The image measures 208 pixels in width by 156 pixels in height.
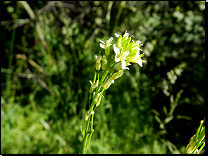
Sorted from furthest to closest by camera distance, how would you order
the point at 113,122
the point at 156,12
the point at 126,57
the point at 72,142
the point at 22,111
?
1. the point at 156,12
2. the point at 22,111
3. the point at 113,122
4. the point at 72,142
5. the point at 126,57

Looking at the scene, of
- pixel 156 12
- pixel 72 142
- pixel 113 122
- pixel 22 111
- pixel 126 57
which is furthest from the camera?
pixel 156 12

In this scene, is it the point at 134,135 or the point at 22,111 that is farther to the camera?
the point at 22,111

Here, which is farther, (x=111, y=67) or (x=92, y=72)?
(x=92, y=72)

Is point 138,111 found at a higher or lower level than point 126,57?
lower

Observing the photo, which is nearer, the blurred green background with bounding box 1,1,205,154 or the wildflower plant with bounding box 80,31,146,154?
the wildflower plant with bounding box 80,31,146,154

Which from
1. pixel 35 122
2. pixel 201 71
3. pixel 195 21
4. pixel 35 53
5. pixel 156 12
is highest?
pixel 156 12

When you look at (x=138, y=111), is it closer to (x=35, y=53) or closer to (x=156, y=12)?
(x=156, y=12)

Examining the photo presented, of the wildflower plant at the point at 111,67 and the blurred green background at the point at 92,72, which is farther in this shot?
the blurred green background at the point at 92,72

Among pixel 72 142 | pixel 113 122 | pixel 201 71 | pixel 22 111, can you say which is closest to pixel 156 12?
pixel 201 71
